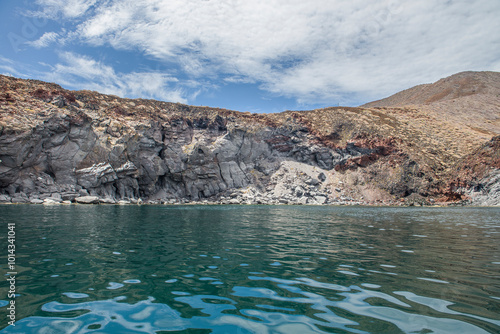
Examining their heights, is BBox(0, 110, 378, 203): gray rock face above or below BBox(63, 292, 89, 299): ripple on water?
above

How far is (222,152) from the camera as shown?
84.6 meters

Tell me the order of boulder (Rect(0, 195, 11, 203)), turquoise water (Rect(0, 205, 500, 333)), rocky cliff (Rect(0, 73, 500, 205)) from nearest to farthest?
turquoise water (Rect(0, 205, 500, 333)) → boulder (Rect(0, 195, 11, 203)) → rocky cliff (Rect(0, 73, 500, 205))

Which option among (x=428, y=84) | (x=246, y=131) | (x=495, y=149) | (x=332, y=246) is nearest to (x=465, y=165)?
(x=495, y=149)

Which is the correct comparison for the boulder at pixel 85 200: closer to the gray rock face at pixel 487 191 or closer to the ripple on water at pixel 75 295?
the ripple on water at pixel 75 295

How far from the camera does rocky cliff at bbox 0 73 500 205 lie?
191 feet

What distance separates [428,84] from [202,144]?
599 feet

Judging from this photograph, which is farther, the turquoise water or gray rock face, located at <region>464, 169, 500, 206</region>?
gray rock face, located at <region>464, 169, 500, 206</region>

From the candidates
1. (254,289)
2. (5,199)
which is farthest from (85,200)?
(254,289)

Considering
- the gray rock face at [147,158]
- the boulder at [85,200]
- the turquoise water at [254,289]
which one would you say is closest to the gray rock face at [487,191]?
the gray rock face at [147,158]

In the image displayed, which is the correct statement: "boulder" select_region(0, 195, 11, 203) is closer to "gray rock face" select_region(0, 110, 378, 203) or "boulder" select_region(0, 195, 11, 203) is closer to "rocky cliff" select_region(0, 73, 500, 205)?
"rocky cliff" select_region(0, 73, 500, 205)

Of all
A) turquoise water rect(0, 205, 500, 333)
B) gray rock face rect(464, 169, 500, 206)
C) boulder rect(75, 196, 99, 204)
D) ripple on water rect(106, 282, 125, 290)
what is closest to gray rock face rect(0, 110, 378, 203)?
boulder rect(75, 196, 99, 204)

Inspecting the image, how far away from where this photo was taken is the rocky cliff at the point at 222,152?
58125mm

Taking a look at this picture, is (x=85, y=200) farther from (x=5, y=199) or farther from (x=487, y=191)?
(x=487, y=191)

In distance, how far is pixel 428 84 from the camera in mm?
185750
